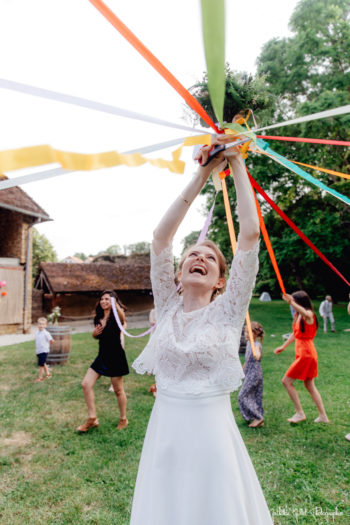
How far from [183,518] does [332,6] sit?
50.9 ft

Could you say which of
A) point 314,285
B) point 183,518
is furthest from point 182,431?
point 314,285

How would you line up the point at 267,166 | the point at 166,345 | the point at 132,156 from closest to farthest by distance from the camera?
the point at 132,156 < the point at 166,345 < the point at 267,166

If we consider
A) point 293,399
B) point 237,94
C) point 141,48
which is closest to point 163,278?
point 141,48

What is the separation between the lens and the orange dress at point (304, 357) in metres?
4.62

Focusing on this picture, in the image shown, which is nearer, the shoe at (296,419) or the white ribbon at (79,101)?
the white ribbon at (79,101)

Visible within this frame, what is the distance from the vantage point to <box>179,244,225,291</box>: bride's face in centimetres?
169

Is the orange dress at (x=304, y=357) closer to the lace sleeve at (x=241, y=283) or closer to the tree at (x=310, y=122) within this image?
the lace sleeve at (x=241, y=283)

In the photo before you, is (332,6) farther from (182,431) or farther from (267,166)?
(182,431)

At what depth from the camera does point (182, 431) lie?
1.44m

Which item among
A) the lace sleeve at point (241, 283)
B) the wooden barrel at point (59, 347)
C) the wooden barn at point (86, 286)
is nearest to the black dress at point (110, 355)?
the lace sleeve at point (241, 283)

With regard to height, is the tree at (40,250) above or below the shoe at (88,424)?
above

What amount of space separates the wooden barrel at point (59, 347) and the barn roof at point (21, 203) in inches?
258

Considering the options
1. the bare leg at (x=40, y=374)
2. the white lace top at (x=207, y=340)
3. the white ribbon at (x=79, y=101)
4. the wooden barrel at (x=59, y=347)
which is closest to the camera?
the white ribbon at (x=79, y=101)

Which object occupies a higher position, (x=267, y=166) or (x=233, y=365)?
(x=267, y=166)
